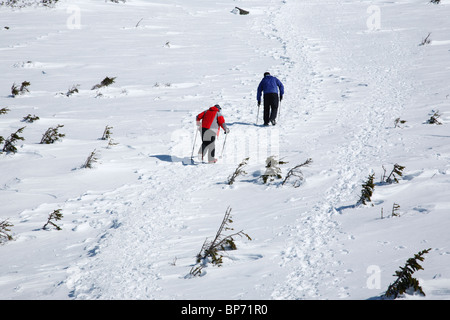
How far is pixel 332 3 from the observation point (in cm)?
2981

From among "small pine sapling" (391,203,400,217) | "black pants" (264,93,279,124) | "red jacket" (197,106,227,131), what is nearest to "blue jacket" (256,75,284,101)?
"black pants" (264,93,279,124)

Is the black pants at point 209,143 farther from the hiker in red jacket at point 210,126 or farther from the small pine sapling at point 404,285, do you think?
the small pine sapling at point 404,285

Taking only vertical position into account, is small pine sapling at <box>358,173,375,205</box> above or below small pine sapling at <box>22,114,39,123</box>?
below

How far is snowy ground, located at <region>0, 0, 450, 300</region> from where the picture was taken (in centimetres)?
468

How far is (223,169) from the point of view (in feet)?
27.2

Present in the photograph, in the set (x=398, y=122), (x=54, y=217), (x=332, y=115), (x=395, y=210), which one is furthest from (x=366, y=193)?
(x=332, y=115)

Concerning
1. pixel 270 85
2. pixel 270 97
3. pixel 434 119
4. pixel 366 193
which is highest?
pixel 270 85

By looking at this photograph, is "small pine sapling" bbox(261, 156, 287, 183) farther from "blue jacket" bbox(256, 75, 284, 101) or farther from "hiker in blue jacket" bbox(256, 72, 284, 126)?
"blue jacket" bbox(256, 75, 284, 101)

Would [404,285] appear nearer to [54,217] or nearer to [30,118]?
[54,217]

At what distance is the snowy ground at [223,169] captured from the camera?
4.68 meters

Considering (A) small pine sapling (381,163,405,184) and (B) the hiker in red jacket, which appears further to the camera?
(B) the hiker in red jacket

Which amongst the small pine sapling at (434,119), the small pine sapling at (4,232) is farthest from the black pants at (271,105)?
the small pine sapling at (4,232)

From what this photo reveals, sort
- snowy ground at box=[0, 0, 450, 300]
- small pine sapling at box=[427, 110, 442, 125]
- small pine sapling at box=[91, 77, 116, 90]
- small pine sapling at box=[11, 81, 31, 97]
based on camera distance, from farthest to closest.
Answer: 1. small pine sapling at box=[91, 77, 116, 90]
2. small pine sapling at box=[11, 81, 31, 97]
3. small pine sapling at box=[427, 110, 442, 125]
4. snowy ground at box=[0, 0, 450, 300]

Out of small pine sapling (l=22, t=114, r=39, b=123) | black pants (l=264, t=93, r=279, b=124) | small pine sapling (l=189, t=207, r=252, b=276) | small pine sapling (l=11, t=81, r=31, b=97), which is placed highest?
small pine sapling (l=11, t=81, r=31, b=97)
